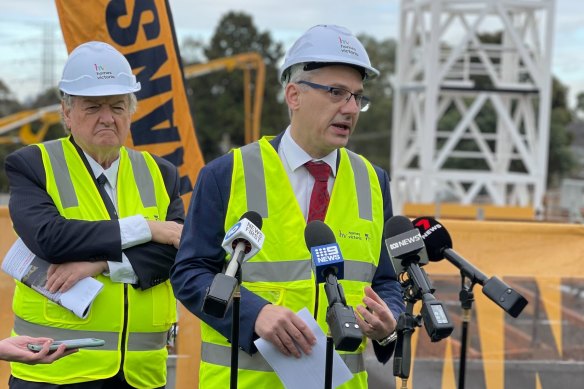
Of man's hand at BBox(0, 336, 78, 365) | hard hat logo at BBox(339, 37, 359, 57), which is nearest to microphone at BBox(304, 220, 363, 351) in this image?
hard hat logo at BBox(339, 37, 359, 57)

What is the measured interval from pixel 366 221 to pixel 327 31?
787 millimetres

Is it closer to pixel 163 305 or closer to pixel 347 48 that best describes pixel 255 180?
pixel 347 48

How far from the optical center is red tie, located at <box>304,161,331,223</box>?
12.6 ft

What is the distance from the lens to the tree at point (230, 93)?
68.1 metres

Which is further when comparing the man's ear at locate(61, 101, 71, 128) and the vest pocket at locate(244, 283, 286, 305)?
the man's ear at locate(61, 101, 71, 128)

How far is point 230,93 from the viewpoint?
2766 inches

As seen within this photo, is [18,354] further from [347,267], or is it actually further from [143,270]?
[347,267]

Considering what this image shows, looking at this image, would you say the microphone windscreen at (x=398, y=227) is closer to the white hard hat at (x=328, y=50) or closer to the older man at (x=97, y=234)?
the white hard hat at (x=328, y=50)

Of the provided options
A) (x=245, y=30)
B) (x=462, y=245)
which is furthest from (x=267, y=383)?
(x=245, y=30)

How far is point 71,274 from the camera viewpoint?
3.97 meters

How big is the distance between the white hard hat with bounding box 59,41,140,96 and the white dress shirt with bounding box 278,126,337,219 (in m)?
0.79

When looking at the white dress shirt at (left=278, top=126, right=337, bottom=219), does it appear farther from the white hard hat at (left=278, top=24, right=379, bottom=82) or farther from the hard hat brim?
the hard hat brim

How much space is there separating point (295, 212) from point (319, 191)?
0.17 m

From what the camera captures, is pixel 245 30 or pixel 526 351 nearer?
pixel 526 351
